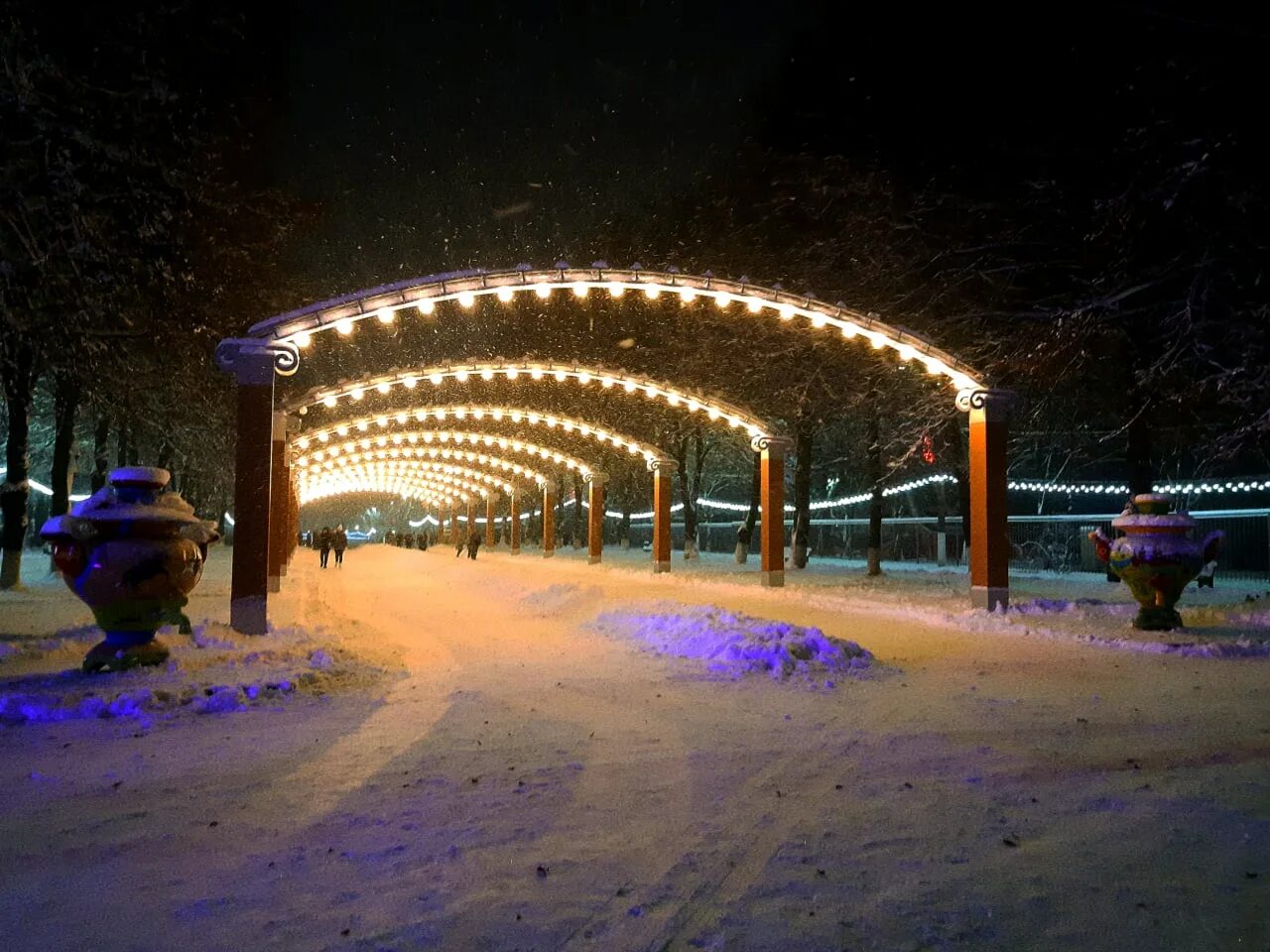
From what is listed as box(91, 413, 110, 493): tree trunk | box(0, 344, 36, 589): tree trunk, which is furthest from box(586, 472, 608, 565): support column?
box(0, 344, 36, 589): tree trunk

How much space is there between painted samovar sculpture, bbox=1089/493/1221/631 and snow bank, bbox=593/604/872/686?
489 cm

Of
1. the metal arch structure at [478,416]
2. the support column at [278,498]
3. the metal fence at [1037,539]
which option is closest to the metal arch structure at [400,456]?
the metal arch structure at [478,416]

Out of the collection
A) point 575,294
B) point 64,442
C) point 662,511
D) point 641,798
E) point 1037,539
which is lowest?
point 641,798

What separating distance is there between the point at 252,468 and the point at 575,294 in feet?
19.9

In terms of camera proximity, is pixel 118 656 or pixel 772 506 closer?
pixel 118 656

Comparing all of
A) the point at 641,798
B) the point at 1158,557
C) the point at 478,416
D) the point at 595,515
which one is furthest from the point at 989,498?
the point at 595,515

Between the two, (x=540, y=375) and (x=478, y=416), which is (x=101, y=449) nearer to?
(x=478, y=416)

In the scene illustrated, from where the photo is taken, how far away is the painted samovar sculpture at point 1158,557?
12.1m

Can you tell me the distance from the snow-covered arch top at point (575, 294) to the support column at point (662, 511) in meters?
13.0

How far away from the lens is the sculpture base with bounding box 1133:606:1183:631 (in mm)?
12430

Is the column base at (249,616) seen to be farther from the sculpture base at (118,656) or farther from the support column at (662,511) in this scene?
the support column at (662,511)

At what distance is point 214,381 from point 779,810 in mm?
19844

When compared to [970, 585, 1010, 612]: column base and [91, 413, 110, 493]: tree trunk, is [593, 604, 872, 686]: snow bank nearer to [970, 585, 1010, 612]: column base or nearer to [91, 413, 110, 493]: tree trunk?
[970, 585, 1010, 612]: column base

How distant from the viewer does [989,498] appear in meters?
16.0
